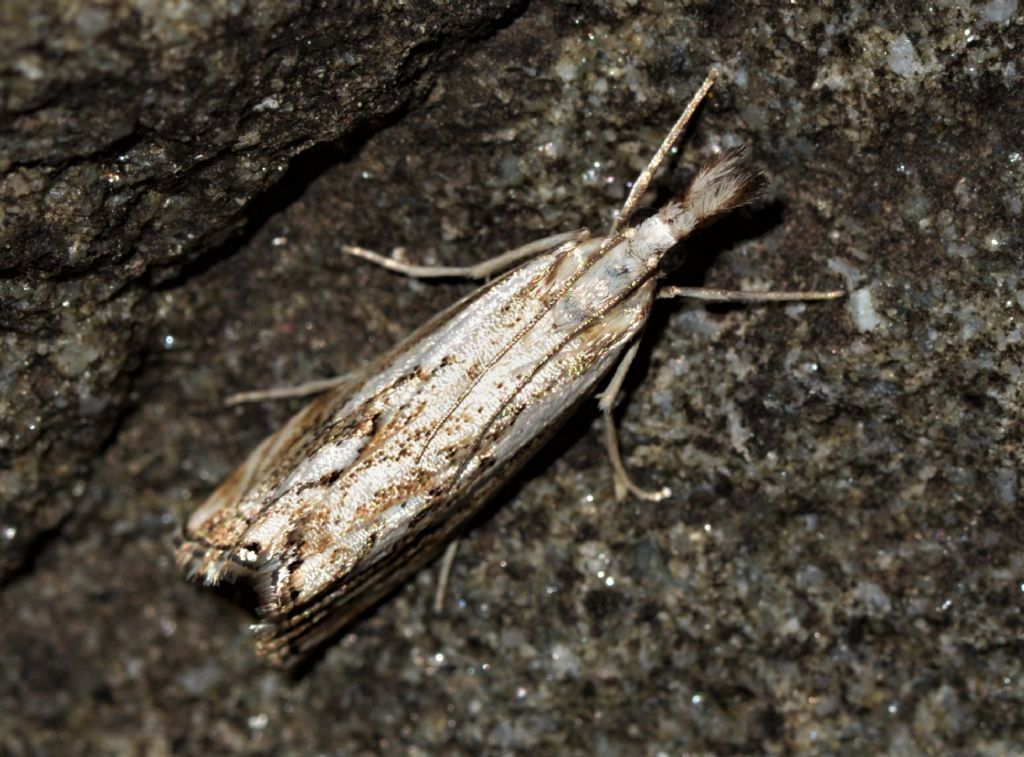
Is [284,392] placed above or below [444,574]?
above

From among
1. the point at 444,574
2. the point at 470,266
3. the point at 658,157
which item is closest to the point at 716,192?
the point at 658,157

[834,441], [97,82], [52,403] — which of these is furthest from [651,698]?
[97,82]

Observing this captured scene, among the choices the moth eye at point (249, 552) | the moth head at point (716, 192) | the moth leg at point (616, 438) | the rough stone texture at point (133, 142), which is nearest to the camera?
the rough stone texture at point (133, 142)

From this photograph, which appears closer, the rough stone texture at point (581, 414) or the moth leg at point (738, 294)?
the rough stone texture at point (581, 414)

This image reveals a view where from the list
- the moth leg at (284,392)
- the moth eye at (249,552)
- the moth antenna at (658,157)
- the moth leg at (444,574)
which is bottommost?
the moth leg at (444,574)

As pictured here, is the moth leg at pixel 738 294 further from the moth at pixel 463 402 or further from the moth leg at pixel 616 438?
the moth leg at pixel 616 438

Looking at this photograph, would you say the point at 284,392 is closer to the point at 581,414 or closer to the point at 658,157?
the point at 581,414

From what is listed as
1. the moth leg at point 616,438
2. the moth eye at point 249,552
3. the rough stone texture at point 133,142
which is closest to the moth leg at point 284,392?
the rough stone texture at point 133,142

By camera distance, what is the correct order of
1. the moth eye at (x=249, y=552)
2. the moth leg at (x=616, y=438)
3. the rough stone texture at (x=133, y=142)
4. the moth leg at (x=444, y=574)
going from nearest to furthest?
the rough stone texture at (x=133, y=142) → the moth eye at (x=249, y=552) → the moth leg at (x=616, y=438) → the moth leg at (x=444, y=574)
